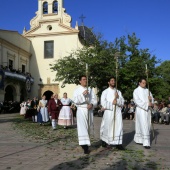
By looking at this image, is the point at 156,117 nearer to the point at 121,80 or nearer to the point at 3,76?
the point at 121,80

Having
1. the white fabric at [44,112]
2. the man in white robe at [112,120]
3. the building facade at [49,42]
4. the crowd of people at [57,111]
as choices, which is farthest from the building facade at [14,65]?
the man in white robe at [112,120]

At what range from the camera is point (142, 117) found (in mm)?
8438

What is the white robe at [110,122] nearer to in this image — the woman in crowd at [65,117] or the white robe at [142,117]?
the white robe at [142,117]

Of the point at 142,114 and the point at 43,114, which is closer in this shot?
the point at 142,114

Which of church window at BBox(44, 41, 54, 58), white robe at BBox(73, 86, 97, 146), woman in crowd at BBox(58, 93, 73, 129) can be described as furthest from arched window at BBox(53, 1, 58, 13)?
white robe at BBox(73, 86, 97, 146)

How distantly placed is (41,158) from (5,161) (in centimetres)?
78

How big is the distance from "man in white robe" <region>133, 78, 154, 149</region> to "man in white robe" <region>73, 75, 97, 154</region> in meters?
1.52

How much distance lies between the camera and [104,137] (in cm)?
796

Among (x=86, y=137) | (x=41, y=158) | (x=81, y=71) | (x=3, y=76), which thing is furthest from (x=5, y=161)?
(x=3, y=76)

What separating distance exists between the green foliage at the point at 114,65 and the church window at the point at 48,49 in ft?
35.1

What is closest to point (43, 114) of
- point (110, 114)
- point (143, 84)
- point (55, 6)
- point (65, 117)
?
point (65, 117)

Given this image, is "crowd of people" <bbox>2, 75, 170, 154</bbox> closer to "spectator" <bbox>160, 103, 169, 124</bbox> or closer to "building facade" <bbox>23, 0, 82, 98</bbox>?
"spectator" <bbox>160, 103, 169, 124</bbox>

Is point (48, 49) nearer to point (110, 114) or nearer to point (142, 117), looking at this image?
point (142, 117)

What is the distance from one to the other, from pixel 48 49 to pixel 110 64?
14260mm
